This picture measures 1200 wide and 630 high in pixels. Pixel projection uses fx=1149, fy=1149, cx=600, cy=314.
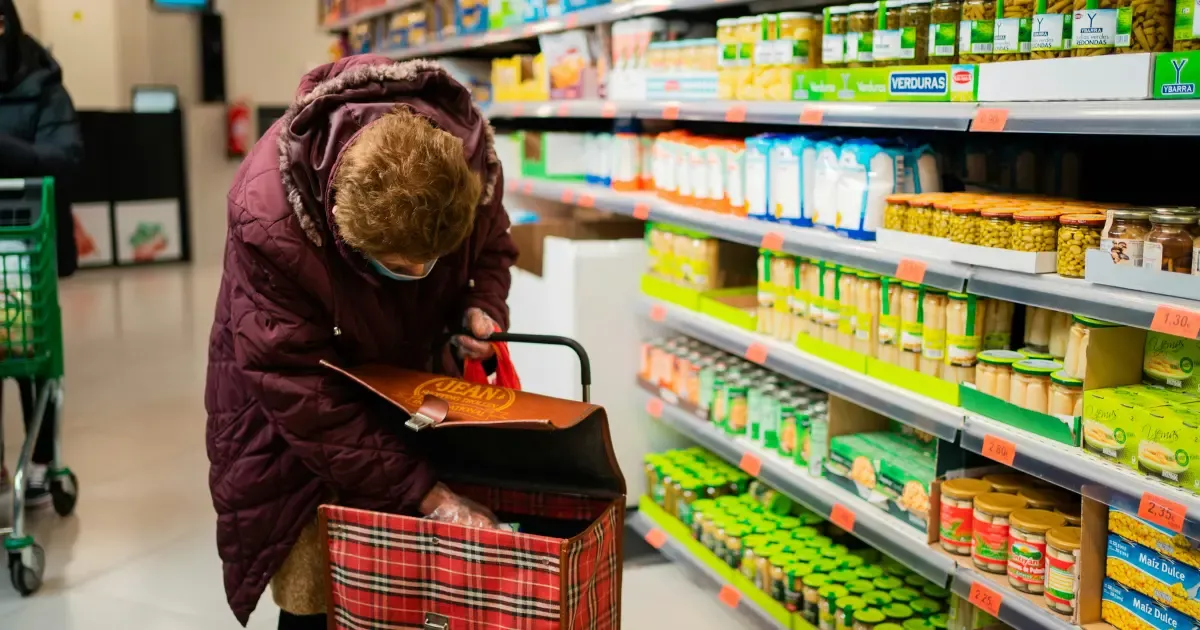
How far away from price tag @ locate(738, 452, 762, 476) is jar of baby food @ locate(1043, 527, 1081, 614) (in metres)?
1.08

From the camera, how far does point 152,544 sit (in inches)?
156

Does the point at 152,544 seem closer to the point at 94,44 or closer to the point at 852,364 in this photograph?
the point at 852,364

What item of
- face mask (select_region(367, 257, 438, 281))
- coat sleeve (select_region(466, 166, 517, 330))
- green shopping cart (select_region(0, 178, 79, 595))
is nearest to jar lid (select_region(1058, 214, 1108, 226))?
coat sleeve (select_region(466, 166, 517, 330))

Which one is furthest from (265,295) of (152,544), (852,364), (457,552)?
(152,544)

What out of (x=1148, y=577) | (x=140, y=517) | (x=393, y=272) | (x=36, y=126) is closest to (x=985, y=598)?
(x=1148, y=577)

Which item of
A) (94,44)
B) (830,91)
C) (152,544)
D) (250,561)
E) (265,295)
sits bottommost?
(152,544)

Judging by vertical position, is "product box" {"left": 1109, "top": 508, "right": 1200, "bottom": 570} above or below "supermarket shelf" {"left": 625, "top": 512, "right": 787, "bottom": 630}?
above

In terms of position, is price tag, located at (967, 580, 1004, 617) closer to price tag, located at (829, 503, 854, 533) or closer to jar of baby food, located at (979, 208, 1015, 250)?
price tag, located at (829, 503, 854, 533)

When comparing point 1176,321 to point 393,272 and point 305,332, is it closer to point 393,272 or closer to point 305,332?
point 393,272

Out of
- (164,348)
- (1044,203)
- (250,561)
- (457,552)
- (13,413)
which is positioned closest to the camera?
(457,552)

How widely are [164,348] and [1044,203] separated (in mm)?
5780

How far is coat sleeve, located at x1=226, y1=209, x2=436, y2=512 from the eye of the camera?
1.93 metres

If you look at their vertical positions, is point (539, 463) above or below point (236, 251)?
below

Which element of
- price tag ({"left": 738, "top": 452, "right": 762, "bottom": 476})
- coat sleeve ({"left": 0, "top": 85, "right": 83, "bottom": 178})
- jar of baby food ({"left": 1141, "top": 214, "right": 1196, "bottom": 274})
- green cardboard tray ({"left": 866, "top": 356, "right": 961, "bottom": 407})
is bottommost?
price tag ({"left": 738, "top": 452, "right": 762, "bottom": 476})
